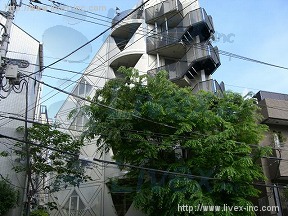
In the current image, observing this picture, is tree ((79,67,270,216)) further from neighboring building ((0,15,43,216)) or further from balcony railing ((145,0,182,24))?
balcony railing ((145,0,182,24))

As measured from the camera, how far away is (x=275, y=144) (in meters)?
17.3

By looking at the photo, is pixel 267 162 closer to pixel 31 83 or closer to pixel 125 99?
pixel 125 99

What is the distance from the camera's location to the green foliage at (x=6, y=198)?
1411 centimetres

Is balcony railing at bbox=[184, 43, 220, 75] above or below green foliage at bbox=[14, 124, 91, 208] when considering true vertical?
above

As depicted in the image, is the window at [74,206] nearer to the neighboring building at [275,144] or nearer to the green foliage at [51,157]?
the green foliage at [51,157]

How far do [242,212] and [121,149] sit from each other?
5341 millimetres

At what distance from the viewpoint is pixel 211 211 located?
1202 centimetres

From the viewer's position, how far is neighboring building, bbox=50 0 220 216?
19094mm

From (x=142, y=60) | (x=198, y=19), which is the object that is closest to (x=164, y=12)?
(x=198, y=19)

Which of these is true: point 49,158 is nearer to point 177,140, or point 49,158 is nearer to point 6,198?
point 6,198

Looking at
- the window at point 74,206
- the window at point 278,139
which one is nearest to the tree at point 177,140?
the window at point 278,139

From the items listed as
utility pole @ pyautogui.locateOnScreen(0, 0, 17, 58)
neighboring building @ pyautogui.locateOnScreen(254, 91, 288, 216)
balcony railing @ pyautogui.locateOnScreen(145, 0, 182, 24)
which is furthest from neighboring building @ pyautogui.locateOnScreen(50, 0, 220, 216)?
utility pole @ pyautogui.locateOnScreen(0, 0, 17, 58)

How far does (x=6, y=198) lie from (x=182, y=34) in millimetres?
14113

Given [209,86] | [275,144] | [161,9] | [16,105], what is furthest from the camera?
[161,9]
